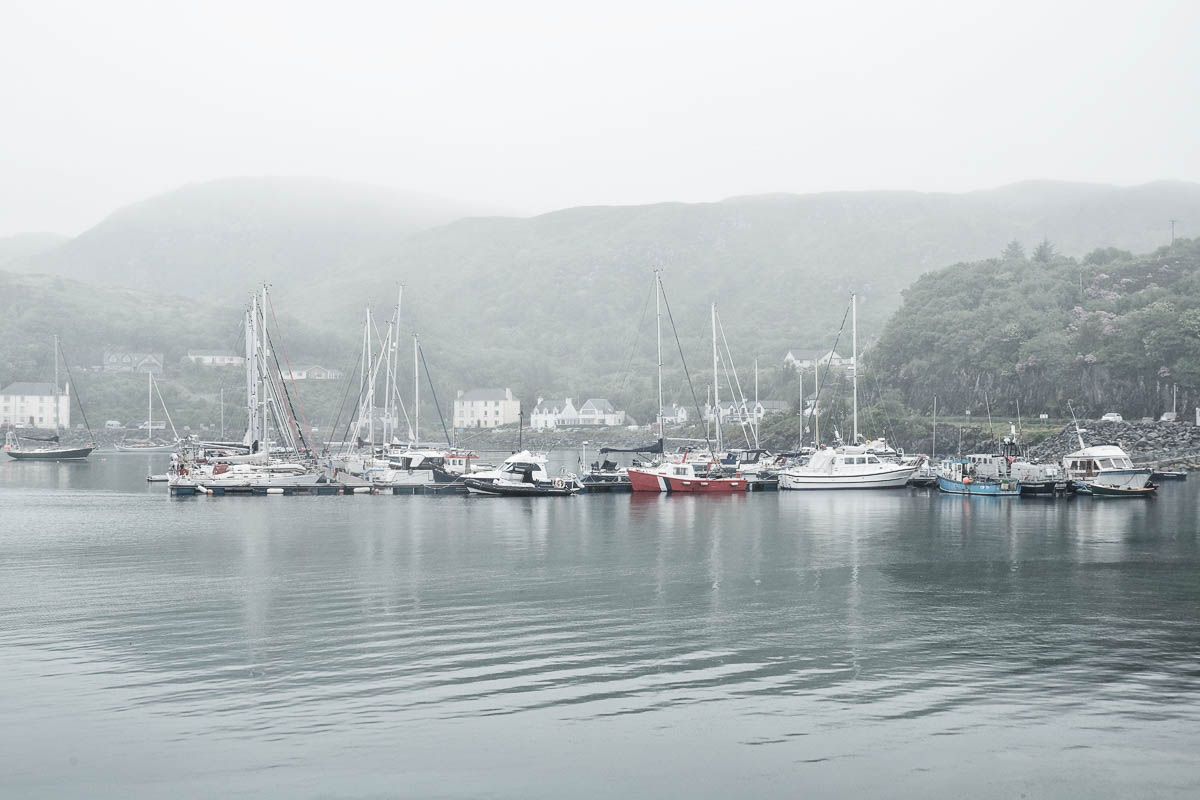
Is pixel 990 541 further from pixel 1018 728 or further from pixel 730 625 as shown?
pixel 1018 728

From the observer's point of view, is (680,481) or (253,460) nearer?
(680,481)

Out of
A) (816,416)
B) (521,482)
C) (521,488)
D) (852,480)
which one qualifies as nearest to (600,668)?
(521,488)

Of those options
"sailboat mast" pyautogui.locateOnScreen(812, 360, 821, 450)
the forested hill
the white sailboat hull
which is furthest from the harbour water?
the forested hill

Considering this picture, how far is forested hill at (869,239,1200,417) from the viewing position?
123750 mm

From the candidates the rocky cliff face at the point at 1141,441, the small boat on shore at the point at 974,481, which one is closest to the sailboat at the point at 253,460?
the small boat on shore at the point at 974,481

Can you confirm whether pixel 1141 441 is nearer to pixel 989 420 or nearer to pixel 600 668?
pixel 989 420

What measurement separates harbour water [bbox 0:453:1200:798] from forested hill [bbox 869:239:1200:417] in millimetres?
88433

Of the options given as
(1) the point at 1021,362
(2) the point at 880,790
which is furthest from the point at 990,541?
(1) the point at 1021,362

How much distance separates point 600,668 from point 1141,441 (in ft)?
342

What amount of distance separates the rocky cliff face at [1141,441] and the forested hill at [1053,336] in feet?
39.6

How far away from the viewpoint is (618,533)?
4919 centimetres

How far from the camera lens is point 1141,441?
108375 mm

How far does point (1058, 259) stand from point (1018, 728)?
178 meters

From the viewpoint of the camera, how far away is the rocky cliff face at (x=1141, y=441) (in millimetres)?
103812
